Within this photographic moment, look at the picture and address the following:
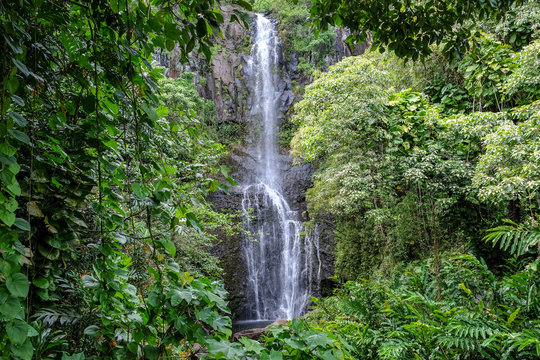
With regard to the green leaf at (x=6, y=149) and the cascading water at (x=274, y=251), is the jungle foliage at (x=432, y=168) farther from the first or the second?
the cascading water at (x=274, y=251)

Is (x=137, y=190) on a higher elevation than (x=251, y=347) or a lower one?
higher

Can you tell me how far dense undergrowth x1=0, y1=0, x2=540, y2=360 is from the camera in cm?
117

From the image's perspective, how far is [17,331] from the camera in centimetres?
94

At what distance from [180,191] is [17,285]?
722mm

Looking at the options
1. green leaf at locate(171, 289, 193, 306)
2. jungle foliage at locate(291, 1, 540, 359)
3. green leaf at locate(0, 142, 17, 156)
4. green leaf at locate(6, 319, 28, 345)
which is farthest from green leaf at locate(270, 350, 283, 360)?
jungle foliage at locate(291, 1, 540, 359)

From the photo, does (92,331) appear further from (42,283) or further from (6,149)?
(6,149)

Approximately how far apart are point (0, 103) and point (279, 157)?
593 inches

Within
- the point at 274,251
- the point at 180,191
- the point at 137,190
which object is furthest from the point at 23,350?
the point at 274,251

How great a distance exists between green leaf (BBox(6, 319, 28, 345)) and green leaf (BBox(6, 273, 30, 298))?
116mm

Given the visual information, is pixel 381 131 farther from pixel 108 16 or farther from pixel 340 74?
pixel 108 16

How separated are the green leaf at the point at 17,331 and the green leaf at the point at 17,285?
0.12m

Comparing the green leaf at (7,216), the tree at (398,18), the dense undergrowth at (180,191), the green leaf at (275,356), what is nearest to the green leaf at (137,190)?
the dense undergrowth at (180,191)

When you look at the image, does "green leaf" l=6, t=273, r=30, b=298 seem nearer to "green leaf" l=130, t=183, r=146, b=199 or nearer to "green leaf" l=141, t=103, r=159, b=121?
"green leaf" l=130, t=183, r=146, b=199

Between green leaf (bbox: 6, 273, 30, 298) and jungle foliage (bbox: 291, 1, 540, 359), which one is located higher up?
jungle foliage (bbox: 291, 1, 540, 359)
